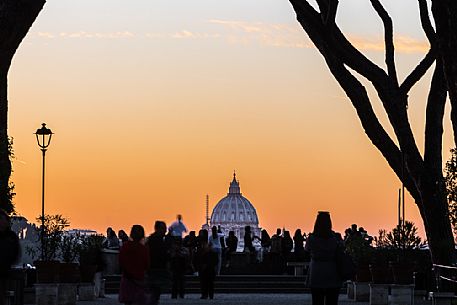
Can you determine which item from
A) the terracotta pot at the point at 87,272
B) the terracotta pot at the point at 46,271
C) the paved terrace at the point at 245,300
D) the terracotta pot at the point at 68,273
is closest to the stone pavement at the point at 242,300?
the paved terrace at the point at 245,300

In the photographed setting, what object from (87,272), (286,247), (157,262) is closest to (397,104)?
(87,272)

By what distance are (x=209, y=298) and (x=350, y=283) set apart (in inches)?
125

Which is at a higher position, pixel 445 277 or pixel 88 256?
pixel 88 256

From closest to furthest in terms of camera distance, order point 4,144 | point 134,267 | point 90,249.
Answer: point 134,267 → point 4,144 → point 90,249

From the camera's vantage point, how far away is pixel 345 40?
1371 inches

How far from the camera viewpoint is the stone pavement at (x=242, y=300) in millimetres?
36875

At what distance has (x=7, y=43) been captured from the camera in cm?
3291

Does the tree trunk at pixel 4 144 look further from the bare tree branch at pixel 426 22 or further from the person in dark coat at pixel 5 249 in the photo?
the person in dark coat at pixel 5 249

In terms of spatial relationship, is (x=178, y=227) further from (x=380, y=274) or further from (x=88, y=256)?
(x=380, y=274)

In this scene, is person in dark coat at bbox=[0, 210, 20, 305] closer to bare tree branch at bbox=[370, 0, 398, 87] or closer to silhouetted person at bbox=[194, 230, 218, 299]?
bare tree branch at bbox=[370, 0, 398, 87]

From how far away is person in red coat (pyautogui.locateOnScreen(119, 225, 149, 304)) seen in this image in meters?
22.5

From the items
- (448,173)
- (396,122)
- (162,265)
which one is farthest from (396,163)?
(162,265)

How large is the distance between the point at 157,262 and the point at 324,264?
3.50m

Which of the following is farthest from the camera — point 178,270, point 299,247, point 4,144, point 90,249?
point 299,247
